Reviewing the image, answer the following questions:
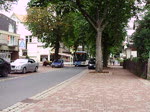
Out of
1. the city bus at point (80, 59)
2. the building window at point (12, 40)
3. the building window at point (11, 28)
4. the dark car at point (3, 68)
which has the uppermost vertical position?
the building window at point (11, 28)

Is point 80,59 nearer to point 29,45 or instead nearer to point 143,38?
point 29,45

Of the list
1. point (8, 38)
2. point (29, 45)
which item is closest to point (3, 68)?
point (8, 38)

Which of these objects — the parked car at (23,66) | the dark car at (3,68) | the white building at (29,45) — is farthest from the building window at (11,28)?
the dark car at (3,68)

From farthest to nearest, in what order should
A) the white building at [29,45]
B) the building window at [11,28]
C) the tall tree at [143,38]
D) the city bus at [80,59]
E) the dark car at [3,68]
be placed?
the white building at [29,45], the city bus at [80,59], the building window at [11,28], the tall tree at [143,38], the dark car at [3,68]

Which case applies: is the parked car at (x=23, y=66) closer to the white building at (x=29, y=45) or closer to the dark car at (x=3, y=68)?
the dark car at (x=3, y=68)

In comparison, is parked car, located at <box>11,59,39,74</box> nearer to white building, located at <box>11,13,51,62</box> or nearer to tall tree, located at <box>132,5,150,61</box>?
tall tree, located at <box>132,5,150,61</box>

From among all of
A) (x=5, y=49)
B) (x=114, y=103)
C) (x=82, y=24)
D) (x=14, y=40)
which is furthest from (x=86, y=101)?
(x=14, y=40)

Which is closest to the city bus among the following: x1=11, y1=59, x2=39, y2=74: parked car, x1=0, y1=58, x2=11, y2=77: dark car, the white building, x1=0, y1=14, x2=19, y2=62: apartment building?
x1=0, y1=14, x2=19, y2=62: apartment building

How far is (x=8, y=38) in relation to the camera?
54375mm

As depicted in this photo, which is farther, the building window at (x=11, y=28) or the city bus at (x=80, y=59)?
the city bus at (x=80, y=59)

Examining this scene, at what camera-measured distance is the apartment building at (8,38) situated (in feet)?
170

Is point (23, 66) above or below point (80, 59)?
below

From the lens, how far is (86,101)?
10.2m

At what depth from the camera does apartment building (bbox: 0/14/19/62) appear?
170 ft
